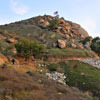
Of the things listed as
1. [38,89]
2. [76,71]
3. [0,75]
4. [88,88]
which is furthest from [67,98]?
[76,71]

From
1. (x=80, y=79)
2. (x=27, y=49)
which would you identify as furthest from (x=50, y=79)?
(x=27, y=49)

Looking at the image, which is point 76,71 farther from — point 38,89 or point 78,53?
point 78,53

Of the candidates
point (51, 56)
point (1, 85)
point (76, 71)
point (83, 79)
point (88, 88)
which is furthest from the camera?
point (51, 56)

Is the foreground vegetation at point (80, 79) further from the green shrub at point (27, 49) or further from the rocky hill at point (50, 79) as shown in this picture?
the green shrub at point (27, 49)

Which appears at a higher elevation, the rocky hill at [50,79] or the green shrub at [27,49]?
the green shrub at [27,49]

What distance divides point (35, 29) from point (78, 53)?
39034 mm

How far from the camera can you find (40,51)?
34.2 m

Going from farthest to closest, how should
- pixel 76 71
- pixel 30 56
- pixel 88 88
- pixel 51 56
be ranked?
pixel 51 56 → pixel 30 56 → pixel 76 71 → pixel 88 88

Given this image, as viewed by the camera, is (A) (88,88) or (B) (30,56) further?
(B) (30,56)

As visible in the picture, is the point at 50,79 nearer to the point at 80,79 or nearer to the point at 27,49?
the point at 80,79

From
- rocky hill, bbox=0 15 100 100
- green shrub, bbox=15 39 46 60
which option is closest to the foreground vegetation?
rocky hill, bbox=0 15 100 100

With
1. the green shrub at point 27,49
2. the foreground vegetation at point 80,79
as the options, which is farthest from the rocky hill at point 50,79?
the green shrub at point 27,49

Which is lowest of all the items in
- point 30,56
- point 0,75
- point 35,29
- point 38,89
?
point 38,89

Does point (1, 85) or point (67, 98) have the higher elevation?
point (1, 85)
